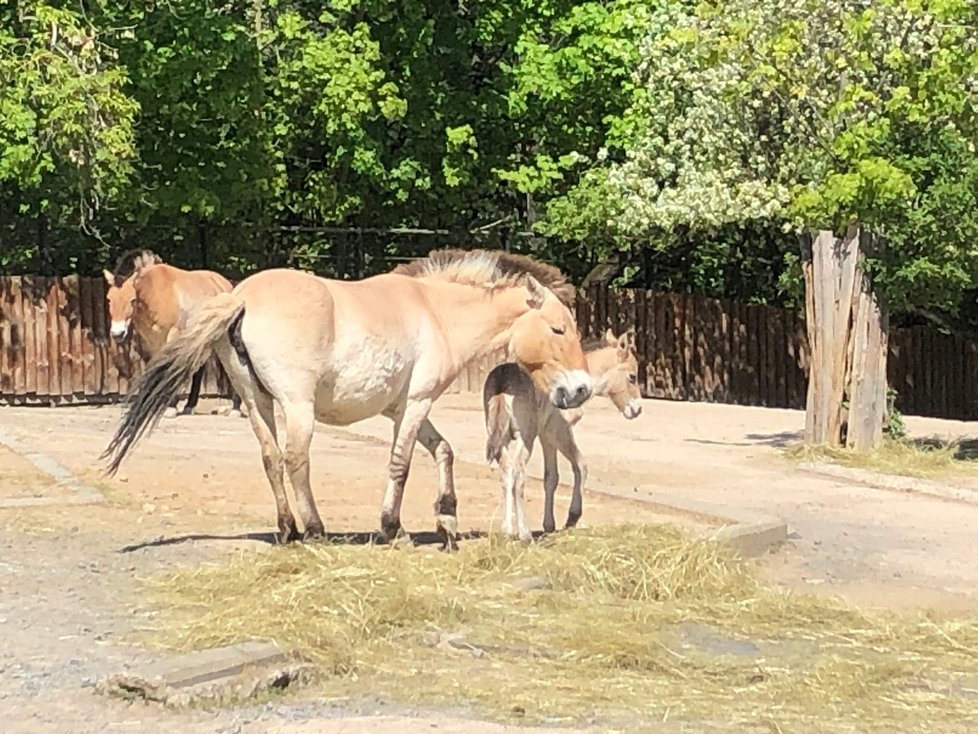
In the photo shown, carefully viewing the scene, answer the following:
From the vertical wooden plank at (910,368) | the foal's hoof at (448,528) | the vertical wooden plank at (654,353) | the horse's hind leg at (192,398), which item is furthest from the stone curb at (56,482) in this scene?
the vertical wooden plank at (910,368)

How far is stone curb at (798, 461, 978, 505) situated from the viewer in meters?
14.4

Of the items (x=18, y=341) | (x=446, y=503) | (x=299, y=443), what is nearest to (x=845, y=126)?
(x=446, y=503)

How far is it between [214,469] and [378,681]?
764 centimetres

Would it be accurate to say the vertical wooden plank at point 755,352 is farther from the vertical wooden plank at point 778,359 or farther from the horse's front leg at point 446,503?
the horse's front leg at point 446,503

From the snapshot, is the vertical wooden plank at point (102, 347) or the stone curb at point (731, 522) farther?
the vertical wooden plank at point (102, 347)

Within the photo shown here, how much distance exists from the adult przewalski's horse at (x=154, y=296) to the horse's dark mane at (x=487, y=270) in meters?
7.44

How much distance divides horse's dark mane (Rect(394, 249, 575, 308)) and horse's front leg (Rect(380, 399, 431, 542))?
1.03 metres

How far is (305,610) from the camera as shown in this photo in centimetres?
763

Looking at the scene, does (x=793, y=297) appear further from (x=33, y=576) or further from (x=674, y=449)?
(x=33, y=576)

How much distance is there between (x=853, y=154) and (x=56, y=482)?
884 cm

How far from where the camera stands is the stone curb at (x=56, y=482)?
11602 mm

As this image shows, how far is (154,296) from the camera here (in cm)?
1798

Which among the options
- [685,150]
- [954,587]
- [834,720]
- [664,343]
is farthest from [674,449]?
[834,720]

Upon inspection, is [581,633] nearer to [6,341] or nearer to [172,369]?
[172,369]
